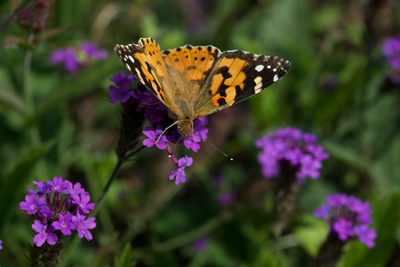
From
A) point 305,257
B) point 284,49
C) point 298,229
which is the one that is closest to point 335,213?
point 298,229

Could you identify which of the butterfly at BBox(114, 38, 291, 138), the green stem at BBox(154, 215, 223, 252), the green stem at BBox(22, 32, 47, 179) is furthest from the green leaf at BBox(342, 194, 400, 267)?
the green stem at BBox(22, 32, 47, 179)

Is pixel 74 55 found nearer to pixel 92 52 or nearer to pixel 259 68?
pixel 92 52

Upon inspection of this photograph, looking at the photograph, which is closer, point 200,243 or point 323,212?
point 323,212

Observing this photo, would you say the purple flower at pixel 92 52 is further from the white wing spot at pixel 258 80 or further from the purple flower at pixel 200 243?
the purple flower at pixel 200 243

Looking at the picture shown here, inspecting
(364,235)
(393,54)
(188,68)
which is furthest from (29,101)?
(393,54)

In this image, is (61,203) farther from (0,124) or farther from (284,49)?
(284,49)
